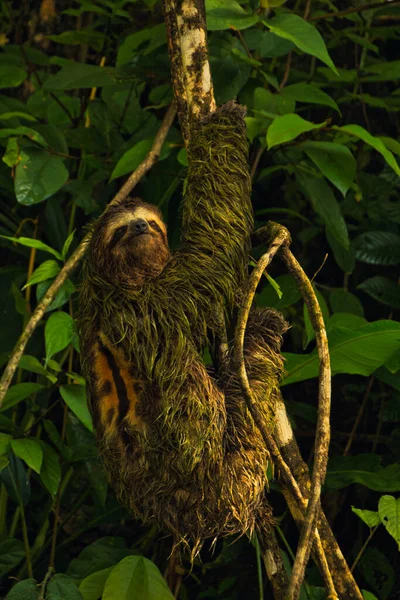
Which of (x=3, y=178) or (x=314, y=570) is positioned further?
(x=3, y=178)

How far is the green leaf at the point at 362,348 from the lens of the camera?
3.46 meters

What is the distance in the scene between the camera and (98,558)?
4254 mm

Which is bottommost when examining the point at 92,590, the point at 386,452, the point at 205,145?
the point at 92,590

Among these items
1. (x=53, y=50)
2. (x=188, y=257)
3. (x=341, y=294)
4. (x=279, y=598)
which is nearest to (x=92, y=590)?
(x=279, y=598)

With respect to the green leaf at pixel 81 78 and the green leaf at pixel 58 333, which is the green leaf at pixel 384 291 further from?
the green leaf at pixel 58 333

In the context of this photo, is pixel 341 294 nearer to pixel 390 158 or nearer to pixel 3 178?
pixel 390 158

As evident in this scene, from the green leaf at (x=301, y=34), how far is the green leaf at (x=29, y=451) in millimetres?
2061

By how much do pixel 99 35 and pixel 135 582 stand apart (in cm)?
308

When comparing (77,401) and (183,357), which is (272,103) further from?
(77,401)

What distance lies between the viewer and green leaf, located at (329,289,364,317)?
460 cm

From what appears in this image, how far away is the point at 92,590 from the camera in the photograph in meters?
3.76

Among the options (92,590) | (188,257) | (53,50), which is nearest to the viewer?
(188,257)

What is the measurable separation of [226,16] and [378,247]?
1.97m

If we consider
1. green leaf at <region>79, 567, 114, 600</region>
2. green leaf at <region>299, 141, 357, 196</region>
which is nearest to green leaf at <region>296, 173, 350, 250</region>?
green leaf at <region>299, 141, 357, 196</region>
